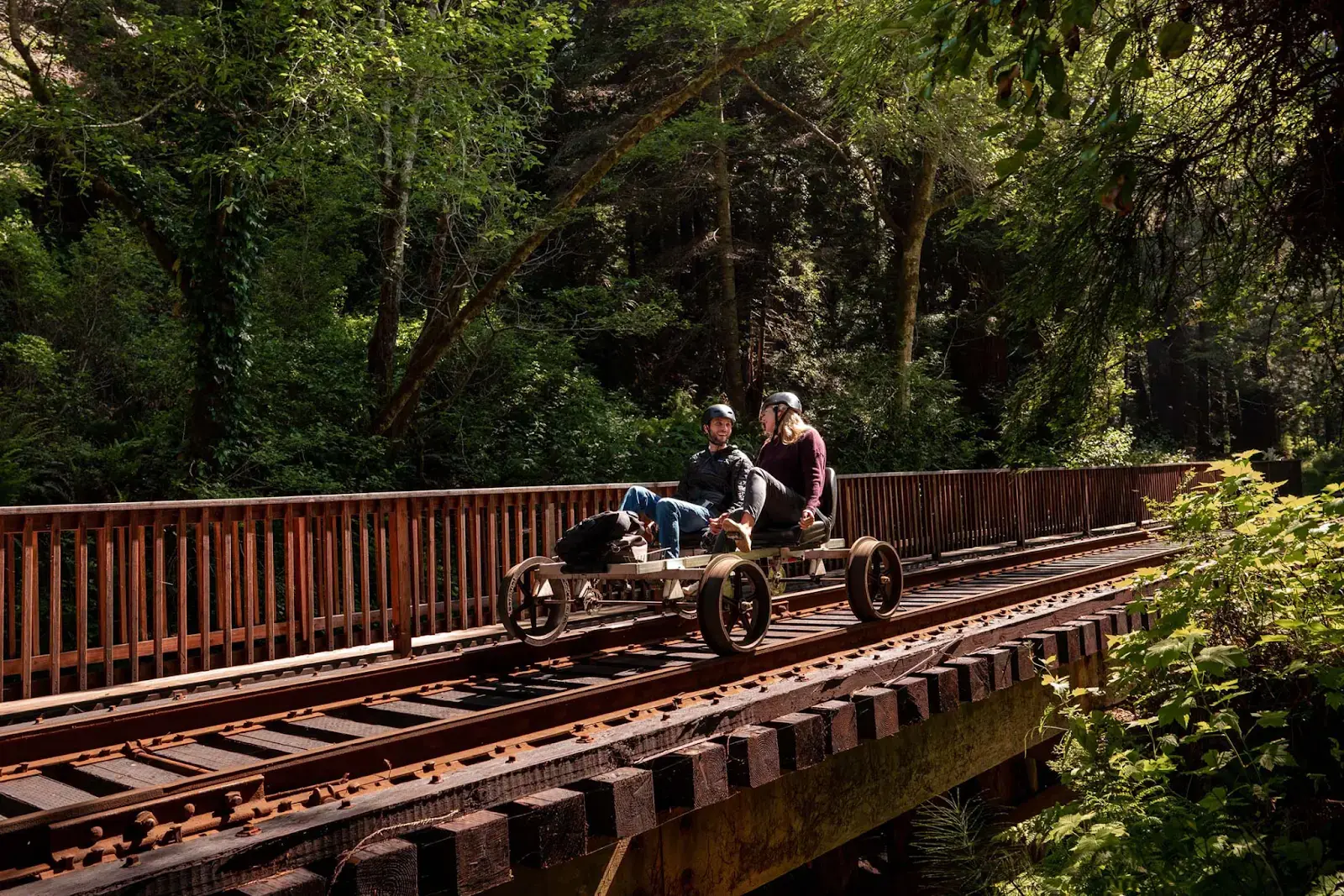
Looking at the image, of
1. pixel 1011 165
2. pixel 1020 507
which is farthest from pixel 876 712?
pixel 1020 507

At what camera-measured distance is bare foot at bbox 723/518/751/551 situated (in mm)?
6945

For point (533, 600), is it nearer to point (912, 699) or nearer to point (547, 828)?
point (912, 699)

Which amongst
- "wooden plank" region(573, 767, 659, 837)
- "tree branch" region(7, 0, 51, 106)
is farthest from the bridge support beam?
"tree branch" region(7, 0, 51, 106)

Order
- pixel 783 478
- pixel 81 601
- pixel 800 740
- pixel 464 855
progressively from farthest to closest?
1. pixel 783 478
2. pixel 81 601
3. pixel 800 740
4. pixel 464 855

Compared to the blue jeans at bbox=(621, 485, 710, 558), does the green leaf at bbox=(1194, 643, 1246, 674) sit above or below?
below

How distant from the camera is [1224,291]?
31.5 feet

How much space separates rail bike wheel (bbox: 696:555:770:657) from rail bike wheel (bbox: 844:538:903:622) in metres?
0.95

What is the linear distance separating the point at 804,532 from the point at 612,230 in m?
17.7

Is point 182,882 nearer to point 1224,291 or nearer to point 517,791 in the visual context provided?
point 517,791

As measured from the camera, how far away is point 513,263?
1599 centimetres

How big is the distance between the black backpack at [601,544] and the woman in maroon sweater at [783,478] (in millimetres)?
656

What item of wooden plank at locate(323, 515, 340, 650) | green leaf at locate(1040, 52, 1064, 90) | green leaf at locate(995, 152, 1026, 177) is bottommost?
wooden plank at locate(323, 515, 340, 650)

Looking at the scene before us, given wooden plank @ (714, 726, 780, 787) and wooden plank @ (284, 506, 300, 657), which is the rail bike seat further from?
wooden plank @ (284, 506, 300, 657)

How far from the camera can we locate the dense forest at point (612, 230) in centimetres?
777
